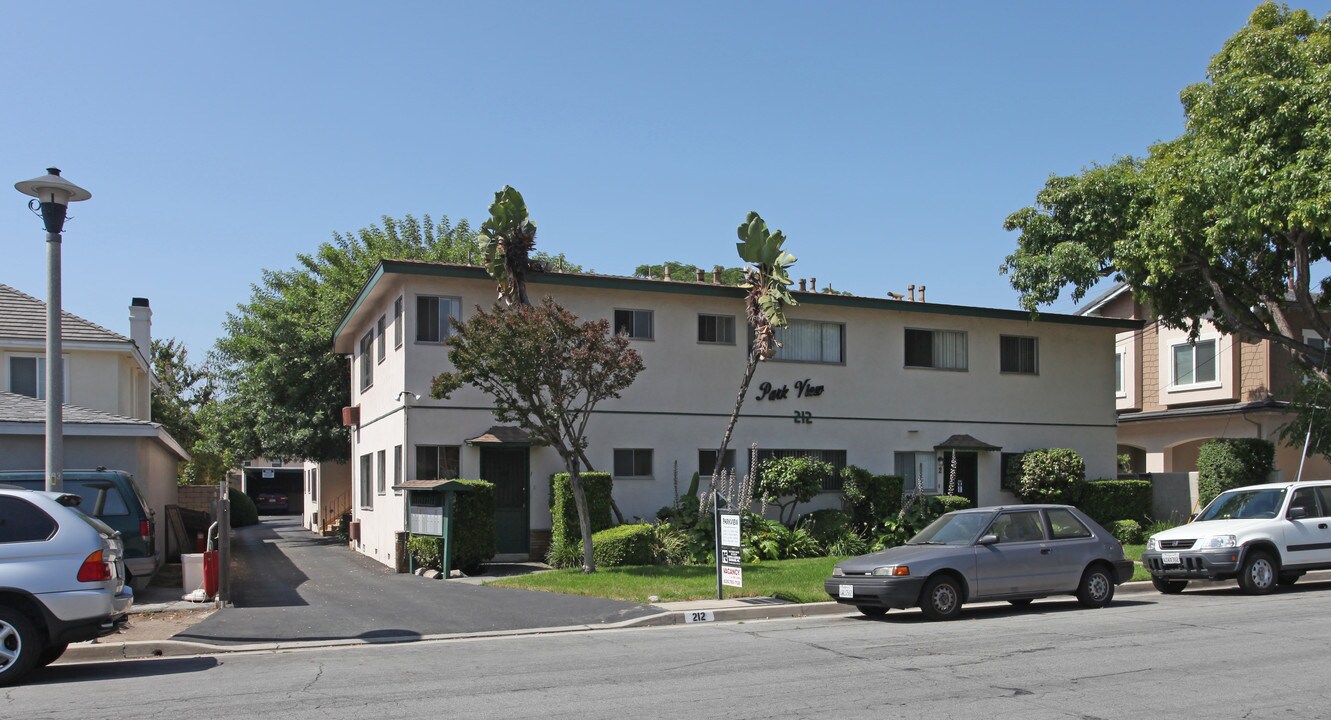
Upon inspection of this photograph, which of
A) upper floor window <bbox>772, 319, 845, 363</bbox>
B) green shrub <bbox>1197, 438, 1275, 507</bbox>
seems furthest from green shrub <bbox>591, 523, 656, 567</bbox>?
green shrub <bbox>1197, 438, 1275, 507</bbox>

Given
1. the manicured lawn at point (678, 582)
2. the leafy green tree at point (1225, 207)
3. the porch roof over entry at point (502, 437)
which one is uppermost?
the leafy green tree at point (1225, 207)

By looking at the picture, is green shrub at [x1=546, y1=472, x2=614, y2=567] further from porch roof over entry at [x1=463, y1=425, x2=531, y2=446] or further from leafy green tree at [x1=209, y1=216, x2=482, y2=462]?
leafy green tree at [x1=209, y1=216, x2=482, y2=462]

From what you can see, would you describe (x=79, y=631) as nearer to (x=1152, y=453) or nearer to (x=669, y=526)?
(x=669, y=526)

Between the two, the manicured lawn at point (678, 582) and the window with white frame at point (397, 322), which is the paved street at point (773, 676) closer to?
the manicured lawn at point (678, 582)

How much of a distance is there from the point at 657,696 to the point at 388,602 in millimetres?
7929

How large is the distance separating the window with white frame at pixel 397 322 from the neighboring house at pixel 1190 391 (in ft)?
65.2

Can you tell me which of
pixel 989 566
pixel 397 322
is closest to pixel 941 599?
pixel 989 566

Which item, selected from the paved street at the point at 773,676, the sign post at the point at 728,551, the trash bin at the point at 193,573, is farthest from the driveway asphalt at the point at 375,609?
the sign post at the point at 728,551

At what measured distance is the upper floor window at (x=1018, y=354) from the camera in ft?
88.0

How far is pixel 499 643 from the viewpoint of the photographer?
40.3ft

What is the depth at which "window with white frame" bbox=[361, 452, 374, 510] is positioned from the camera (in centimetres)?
2534

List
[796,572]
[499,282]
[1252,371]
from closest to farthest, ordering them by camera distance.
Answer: [796,572], [499,282], [1252,371]

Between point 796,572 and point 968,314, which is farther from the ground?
point 968,314

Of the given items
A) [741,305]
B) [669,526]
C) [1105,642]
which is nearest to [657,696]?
[1105,642]
